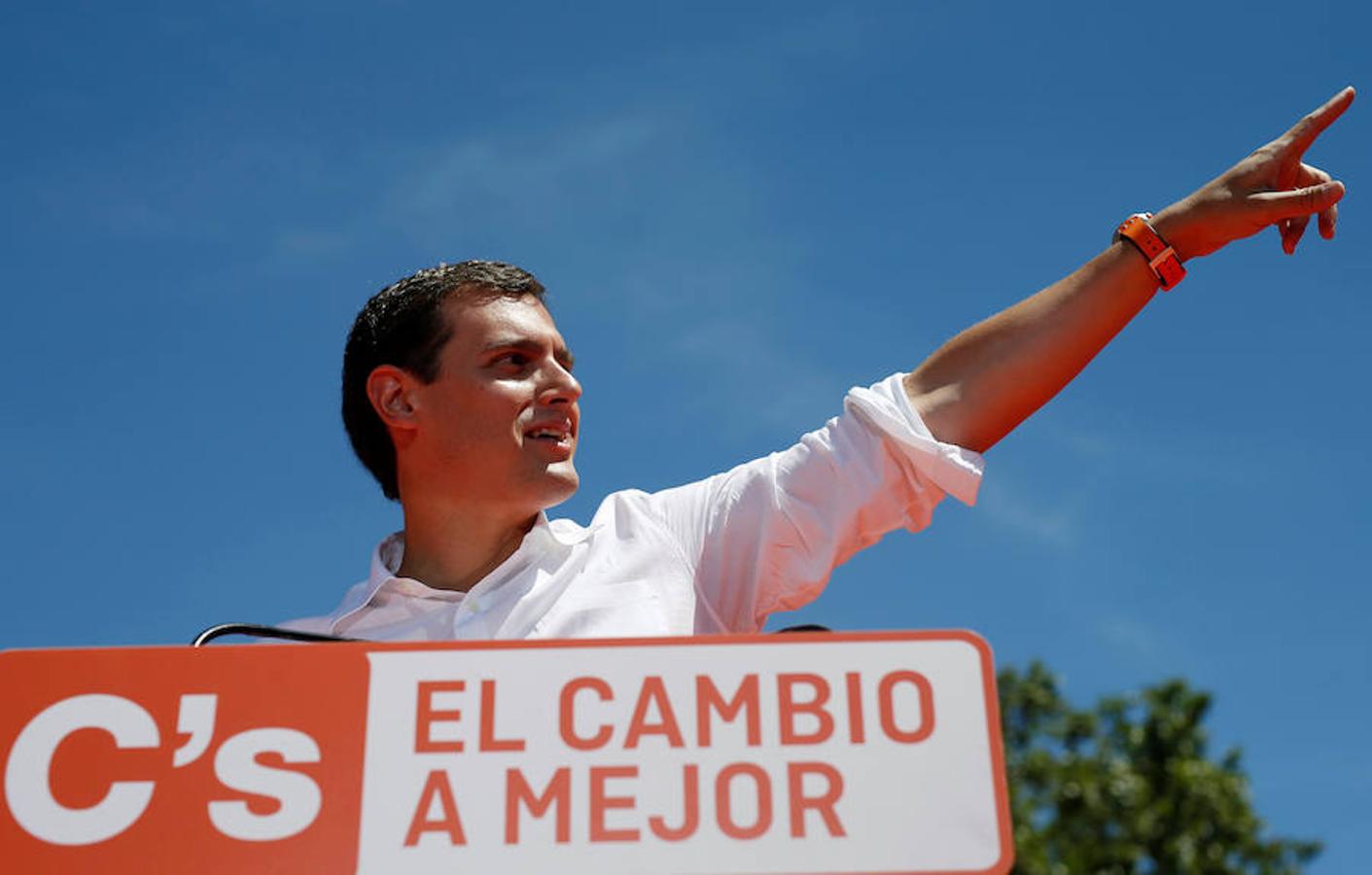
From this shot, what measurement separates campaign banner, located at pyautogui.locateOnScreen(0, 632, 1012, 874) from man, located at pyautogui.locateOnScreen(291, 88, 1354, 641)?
912mm

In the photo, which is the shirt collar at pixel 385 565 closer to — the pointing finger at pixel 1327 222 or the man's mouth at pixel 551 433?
the man's mouth at pixel 551 433

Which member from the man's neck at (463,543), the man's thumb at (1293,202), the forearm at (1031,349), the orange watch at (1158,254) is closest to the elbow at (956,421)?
the forearm at (1031,349)

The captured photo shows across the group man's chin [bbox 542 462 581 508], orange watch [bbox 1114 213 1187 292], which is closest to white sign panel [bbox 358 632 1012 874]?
orange watch [bbox 1114 213 1187 292]

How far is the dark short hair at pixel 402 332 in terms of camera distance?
10.9 ft

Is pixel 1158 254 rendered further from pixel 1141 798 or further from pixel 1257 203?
pixel 1141 798

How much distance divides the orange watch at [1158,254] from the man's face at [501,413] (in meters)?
1.08

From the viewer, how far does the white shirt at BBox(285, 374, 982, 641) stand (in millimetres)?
2688

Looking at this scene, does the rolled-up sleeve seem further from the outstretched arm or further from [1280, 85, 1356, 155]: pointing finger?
[1280, 85, 1356, 155]: pointing finger

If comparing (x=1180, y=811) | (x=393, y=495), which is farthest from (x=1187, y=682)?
(x=393, y=495)

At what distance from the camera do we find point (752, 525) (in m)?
2.86

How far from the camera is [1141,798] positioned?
21.9 metres

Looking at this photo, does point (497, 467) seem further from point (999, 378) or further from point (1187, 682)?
point (1187, 682)

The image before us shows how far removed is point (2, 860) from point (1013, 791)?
69.9 feet

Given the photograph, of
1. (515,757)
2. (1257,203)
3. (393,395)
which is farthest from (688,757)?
(393,395)
